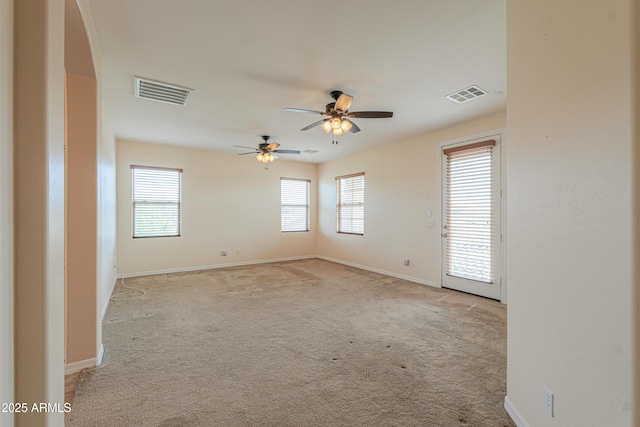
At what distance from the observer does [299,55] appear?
8.20 ft

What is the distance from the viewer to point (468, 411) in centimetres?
183

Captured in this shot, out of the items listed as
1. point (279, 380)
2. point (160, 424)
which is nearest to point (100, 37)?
point (160, 424)

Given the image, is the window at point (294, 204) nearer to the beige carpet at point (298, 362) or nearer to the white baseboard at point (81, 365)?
the beige carpet at point (298, 362)

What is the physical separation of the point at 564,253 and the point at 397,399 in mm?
1418

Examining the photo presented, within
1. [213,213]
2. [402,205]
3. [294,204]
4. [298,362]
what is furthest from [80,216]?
[294,204]

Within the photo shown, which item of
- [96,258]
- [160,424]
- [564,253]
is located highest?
[564,253]

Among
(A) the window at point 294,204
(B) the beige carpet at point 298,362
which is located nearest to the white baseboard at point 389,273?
(B) the beige carpet at point 298,362

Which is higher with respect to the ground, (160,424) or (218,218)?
A: (218,218)

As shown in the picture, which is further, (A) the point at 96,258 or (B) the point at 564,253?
(A) the point at 96,258

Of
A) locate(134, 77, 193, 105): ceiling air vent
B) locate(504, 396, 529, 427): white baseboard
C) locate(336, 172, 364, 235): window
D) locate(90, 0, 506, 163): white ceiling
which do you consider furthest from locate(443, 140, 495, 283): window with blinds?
locate(134, 77, 193, 105): ceiling air vent

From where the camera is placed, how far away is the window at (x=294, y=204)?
7.52m

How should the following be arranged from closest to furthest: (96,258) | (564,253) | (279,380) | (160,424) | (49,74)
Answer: (49,74) → (564,253) → (160,424) → (279,380) → (96,258)

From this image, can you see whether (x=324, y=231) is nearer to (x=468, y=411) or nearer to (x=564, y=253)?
(x=468, y=411)

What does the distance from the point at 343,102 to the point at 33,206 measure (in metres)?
2.70
